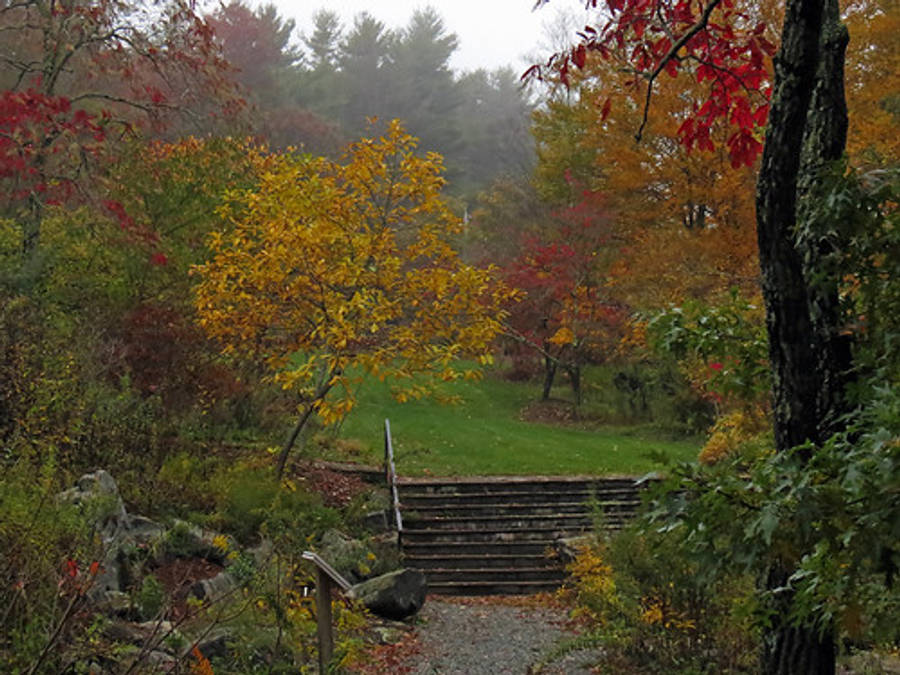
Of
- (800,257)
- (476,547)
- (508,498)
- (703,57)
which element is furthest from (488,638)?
(800,257)

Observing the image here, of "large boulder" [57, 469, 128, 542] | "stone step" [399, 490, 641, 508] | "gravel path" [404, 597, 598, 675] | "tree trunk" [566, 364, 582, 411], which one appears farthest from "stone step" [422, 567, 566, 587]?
"tree trunk" [566, 364, 582, 411]

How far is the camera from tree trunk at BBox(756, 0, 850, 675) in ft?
10.5

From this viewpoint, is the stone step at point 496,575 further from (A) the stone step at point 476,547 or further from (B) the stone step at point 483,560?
(A) the stone step at point 476,547

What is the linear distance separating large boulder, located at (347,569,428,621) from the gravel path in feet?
0.86

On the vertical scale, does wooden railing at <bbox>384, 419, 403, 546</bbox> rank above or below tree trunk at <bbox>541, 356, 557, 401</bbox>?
below

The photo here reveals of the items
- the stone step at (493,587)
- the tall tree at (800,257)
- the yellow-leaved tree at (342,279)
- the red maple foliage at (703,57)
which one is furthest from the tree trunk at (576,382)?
the tall tree at (800,257)

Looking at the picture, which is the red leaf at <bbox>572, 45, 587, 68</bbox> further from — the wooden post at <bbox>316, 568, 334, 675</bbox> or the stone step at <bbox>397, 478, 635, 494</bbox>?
the stone step at <bbox>397, 478, 635, 494</bbox>

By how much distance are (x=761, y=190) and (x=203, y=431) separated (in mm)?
Answer: 9900

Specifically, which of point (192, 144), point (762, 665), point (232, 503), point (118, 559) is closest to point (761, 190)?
point (762, 665)

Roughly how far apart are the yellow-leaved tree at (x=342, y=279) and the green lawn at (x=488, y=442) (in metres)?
4.78

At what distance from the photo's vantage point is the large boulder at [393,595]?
29.3ft

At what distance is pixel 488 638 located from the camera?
28.7 feet

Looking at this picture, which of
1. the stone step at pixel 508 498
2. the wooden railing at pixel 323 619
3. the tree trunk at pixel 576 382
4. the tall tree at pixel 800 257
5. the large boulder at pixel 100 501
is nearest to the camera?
the tall tree at pixel 800 257

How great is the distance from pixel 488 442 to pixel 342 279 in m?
8.49
